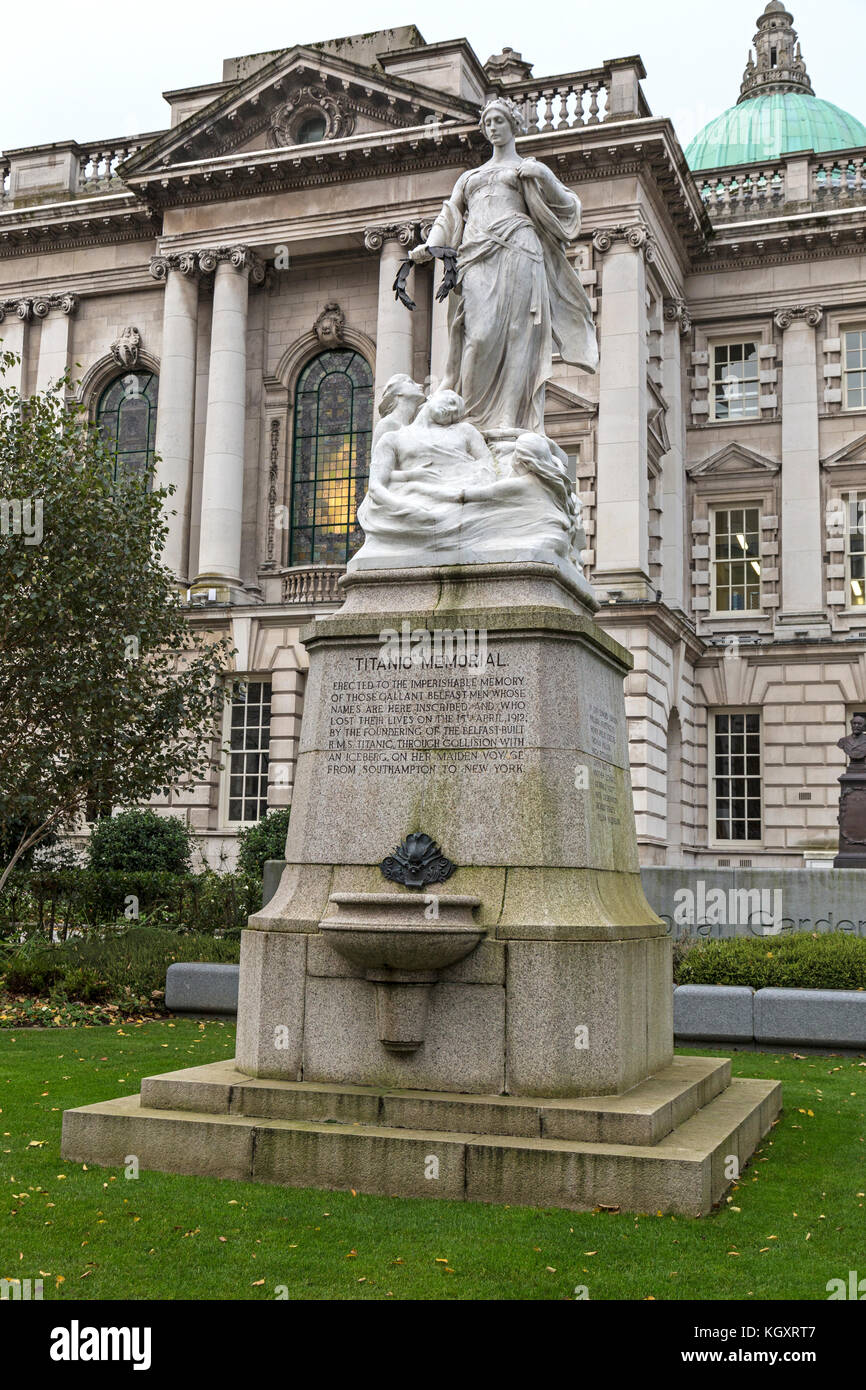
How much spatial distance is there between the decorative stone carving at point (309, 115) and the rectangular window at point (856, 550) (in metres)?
17.9

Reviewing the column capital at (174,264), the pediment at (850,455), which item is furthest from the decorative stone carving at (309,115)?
the pediment at (850,455)

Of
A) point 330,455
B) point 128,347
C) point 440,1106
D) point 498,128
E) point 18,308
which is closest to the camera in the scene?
point 440,1106

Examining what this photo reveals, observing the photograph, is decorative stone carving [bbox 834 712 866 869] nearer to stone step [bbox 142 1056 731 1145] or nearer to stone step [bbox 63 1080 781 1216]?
stone step [bbox 142 1056 731 1145]

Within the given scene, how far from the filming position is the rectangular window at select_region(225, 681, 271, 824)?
117ft

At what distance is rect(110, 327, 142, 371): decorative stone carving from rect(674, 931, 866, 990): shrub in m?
30.8

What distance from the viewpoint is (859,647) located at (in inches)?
1428

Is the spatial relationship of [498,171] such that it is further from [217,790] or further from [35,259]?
[35,259]

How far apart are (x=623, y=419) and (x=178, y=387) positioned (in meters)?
13.2

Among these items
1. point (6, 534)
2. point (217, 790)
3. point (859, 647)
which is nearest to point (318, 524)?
point (217, 790)

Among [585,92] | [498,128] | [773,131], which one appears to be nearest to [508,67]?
[585,92]

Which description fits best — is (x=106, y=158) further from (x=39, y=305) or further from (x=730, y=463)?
(x=730, y=463)

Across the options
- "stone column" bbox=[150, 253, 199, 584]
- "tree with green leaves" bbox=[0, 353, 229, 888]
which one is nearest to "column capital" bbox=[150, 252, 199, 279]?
"stone column" bbox=[150, 253, 199, 584]

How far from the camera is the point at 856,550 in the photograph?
37469 millimetres

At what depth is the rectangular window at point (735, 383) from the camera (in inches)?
A: 1559
